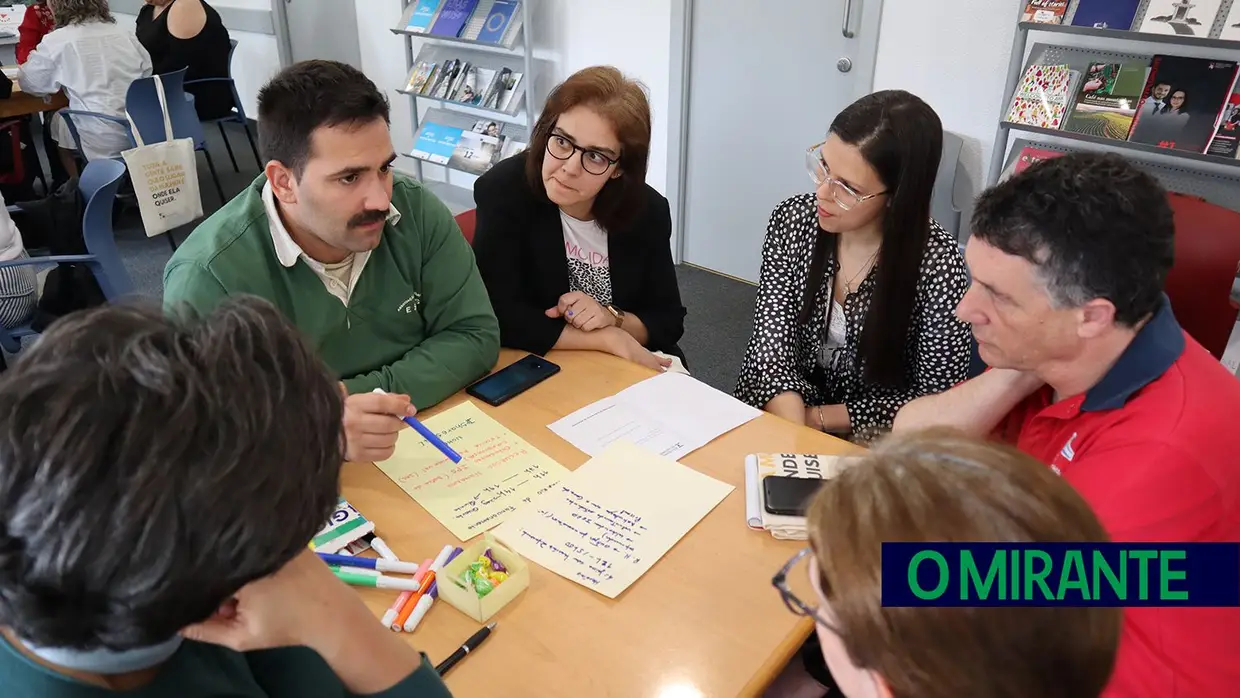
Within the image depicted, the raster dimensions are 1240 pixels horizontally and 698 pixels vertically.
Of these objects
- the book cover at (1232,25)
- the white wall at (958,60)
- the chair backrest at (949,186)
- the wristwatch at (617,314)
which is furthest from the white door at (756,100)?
the wristwatch at (617,314)

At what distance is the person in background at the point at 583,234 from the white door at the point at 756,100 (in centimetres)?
160

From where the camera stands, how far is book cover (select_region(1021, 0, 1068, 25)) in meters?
2.53

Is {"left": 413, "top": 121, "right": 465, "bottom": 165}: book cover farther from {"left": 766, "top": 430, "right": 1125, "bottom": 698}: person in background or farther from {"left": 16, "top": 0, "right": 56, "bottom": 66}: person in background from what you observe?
{"left": 766, "top": 430, "right": 1125, "bottom": 698}: person in background

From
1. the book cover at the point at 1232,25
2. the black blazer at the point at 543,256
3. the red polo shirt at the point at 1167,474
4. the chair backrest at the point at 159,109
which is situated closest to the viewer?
the red polo shirt at the point at 1167,474

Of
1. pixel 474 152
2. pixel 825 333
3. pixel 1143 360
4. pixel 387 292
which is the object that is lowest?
pixel 474 152

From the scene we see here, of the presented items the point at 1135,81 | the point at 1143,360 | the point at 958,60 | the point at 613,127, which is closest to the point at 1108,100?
the point at 1135,81

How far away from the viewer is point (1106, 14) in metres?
2.46

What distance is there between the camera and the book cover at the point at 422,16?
4.42 meters

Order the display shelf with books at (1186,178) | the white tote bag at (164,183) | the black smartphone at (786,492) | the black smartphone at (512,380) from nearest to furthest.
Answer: the black smartphone at (786,492), the black smartphone at (512,380), the display shelf with books at (1186,178), the white tote bag at (164,183)

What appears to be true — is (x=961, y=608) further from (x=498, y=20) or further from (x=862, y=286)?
(x=498, y=20)

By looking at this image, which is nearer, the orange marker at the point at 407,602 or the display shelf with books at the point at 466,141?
the orange marker at the point at 407,602

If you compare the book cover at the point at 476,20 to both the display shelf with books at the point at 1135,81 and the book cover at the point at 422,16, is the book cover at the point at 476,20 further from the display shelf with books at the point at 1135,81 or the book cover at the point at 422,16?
the display shelf with books at the point at 1135,81

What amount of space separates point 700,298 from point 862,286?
1986 millimetres

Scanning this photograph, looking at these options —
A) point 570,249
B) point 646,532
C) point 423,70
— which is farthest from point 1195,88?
point 423,70
